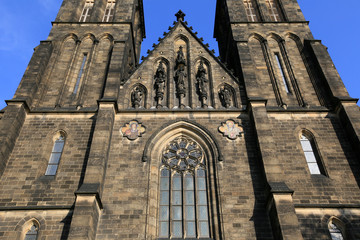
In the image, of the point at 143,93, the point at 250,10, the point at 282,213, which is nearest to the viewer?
the point at 282,213

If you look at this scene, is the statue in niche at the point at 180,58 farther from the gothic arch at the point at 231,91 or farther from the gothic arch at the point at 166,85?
the gothic arch at the point at 231,91

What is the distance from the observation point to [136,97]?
14508 millimetres

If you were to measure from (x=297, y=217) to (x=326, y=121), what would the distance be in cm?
487

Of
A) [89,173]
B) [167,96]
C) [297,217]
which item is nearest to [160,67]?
[167,96]

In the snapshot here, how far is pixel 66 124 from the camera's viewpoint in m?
13.6

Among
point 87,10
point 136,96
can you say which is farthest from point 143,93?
point 87,10

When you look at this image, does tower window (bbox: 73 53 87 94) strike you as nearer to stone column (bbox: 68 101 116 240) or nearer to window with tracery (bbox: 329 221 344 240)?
stone column (bbox: 68 101 116 240)

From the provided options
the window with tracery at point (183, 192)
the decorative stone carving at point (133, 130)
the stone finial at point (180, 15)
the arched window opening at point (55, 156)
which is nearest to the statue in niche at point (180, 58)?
the stone finial at point (180, 15)

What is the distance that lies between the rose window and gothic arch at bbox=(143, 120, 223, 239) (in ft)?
0.55

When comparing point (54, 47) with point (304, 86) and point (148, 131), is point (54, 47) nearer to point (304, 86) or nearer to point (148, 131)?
point (148, 131)

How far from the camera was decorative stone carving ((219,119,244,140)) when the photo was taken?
1307cm

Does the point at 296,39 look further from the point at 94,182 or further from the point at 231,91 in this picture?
the point at 94,182

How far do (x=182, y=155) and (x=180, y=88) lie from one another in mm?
3362

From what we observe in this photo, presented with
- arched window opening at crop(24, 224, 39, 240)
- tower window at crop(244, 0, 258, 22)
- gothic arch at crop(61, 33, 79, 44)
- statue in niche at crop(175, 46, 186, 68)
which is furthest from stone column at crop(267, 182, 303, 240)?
gothic arch at crop(61, 33, 79, 44)
